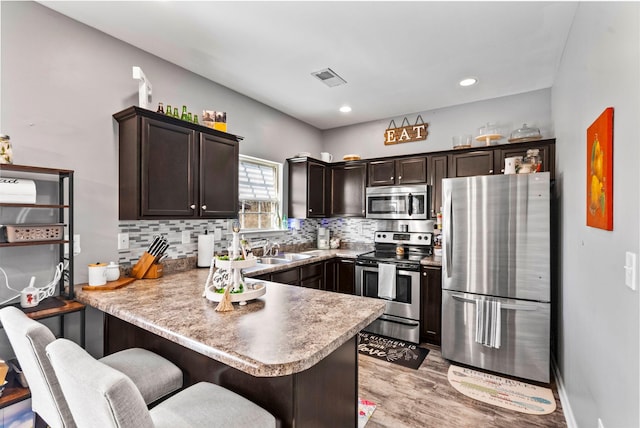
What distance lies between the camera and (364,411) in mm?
2215

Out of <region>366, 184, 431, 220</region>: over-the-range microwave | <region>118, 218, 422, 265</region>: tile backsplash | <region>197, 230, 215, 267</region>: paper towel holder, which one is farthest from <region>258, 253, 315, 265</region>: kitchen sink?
Answer: <region>366, 184, 431, 220</region>: over-the-range microwave

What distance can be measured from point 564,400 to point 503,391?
0.40m

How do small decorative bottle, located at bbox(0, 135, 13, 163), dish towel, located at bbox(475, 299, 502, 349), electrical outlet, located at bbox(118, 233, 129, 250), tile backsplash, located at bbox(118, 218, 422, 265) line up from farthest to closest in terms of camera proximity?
dish towel, located at bbox(475, 299, 502, 349) < tile backsplash, located at bbox(118, 218, 422, 265) < electrical outlet, located at bbox(118, 233, 129, 250) < small decorative bottle, located at bbox(0, 135, 13, 163)

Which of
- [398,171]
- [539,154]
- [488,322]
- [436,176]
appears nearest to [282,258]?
[398,171]

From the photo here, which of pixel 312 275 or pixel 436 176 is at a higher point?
pixel 436 176

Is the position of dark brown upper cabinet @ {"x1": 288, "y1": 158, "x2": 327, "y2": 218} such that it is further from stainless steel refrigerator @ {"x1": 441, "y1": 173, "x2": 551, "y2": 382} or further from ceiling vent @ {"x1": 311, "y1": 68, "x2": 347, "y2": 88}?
stainless steel refrigerator @ {"x1": 441, "y1": 173, "x2": 551, "y2": 382}

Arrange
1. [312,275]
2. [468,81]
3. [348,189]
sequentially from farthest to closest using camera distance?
1. [348,189]
2. [312,275]
3. [468,81]

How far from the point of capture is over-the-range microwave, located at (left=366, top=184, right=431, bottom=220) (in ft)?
12.2

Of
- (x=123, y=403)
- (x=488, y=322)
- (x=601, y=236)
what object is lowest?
(x=488, y=322)

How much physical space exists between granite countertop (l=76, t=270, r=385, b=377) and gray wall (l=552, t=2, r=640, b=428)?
0.99 meters

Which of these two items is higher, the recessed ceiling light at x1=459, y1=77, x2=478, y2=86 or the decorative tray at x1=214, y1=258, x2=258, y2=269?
the recessed ceiling light at x1=459, y1=77, x2=478, y2=86

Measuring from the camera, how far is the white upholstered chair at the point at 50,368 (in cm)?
118

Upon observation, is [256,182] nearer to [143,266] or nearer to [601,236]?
[143,266]

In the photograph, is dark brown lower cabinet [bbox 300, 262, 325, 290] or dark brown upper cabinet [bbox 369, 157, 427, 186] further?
dark brown upper cabinet [bbox 369, 157, 427, 186]
